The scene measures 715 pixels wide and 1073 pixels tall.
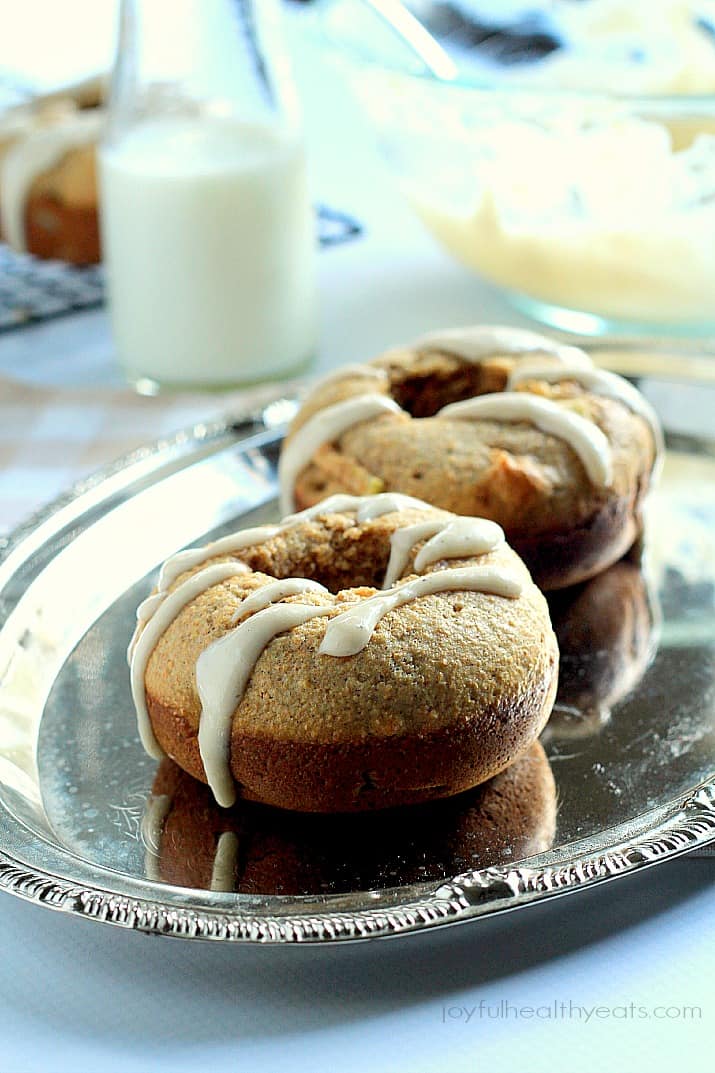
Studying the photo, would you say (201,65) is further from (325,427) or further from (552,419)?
(552,419)

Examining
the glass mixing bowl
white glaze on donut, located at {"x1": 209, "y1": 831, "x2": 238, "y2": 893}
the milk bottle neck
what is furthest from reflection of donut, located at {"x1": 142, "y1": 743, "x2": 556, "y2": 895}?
the milk bottle neck

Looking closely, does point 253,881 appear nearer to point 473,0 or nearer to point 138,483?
point 138,483

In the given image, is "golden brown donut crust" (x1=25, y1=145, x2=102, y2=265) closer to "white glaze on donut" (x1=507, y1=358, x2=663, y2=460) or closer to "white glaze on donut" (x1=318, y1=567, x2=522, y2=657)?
"white glaze on donut" (x1=507, y1=358, x2=663, y2=460)

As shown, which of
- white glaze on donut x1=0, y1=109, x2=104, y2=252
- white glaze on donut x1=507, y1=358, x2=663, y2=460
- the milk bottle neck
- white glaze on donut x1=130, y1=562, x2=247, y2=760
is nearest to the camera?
white glaze on donut x1=130, y1=562, x2=247, y2=760

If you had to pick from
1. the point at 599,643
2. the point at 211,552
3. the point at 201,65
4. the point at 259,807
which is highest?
the point at 201,65

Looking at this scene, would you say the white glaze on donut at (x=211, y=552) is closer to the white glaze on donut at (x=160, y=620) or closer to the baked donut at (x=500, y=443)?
the white glaze on donut at (x=160, y=620)

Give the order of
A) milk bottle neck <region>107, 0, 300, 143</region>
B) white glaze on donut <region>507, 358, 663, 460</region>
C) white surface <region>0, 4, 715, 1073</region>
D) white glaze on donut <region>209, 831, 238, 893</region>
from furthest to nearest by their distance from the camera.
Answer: milk bottle neck <region>107, 0, 300, 143</region> → white glaze on donut <region>507, 358, 663, 460</region> → white glaze on donut <region>209, 831, 238, 893</region> → white surface <region>0, 4, 715, 1073</region>

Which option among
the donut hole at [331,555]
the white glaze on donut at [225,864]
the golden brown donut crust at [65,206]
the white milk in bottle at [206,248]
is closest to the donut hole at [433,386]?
the donut hole at [331,555]

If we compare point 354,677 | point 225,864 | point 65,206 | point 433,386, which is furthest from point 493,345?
point 65,206
